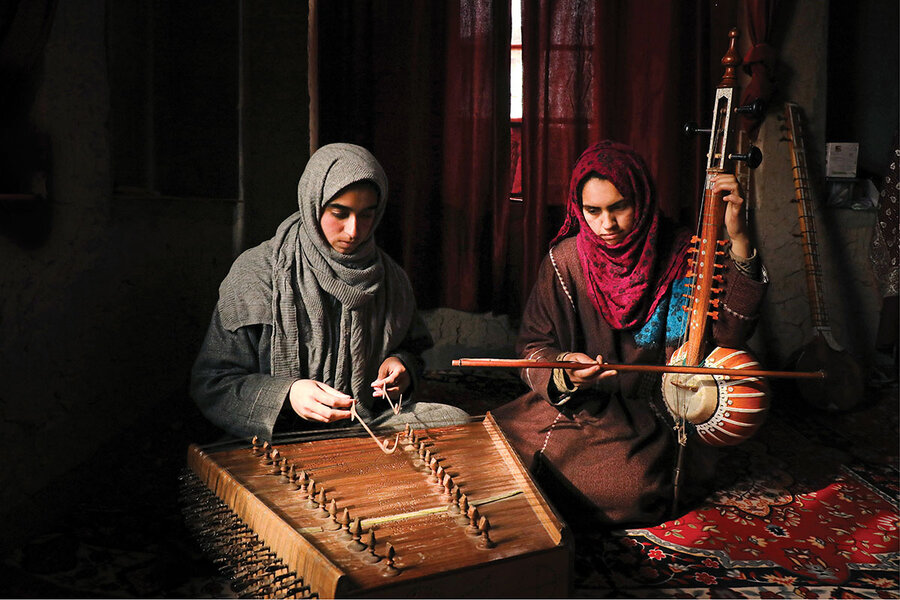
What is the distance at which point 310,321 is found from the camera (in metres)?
2.07

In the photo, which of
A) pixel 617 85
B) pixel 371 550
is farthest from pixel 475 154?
pixel 371 550

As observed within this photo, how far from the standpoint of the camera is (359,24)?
11.9 feet

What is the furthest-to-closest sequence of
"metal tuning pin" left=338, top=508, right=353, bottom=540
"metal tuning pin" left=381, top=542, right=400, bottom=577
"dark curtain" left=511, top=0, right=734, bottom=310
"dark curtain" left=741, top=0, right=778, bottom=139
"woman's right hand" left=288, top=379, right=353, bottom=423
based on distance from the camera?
"dark curtain" left=511, top=0, right=734, bottom=310 < "dark curtain" left=741, top=0, right=778, bottom=139 < "woman's right hand" left=288, top=379, right=353, bottom=423 < "metal tuning pin" left=338, top=508, right=353, bottom=540 < "metal tuning pin" left=381, top=542, right=400, bottom=577

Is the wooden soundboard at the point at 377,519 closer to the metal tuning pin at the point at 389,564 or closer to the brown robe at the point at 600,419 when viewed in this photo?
the metal tuning pin at the point at 389,564

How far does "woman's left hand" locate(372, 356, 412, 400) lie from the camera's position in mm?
2076

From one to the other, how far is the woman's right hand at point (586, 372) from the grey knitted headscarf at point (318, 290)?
1.94 ft

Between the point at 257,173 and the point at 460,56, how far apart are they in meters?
1.19

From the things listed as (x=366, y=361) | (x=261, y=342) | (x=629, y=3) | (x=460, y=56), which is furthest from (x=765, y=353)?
(x=261, y=342)

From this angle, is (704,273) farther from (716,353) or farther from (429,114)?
(429,114)

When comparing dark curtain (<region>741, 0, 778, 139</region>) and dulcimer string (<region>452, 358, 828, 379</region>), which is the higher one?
dark curtain (<region>741, 0, 778, 139</region>)

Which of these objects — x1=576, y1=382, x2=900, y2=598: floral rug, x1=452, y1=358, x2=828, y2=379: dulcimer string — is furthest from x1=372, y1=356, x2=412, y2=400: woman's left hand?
x1=576, y1=382, x2=900, y2=598: floral rug

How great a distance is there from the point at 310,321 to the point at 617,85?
230 centimetres

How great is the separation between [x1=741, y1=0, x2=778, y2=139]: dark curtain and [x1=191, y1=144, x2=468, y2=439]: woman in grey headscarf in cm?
226

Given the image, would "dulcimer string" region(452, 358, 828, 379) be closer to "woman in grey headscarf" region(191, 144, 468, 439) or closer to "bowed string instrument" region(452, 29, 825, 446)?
"bowed string instrument" region(452, 29, 825, 446)
